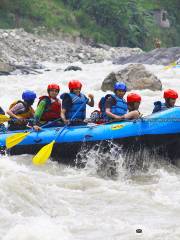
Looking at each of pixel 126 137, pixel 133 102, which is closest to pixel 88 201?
pixel 126 137

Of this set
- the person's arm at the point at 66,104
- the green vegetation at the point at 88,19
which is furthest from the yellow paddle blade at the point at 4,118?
the green vegetation at the point at 88,19

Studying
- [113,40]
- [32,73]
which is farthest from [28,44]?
[113,40]

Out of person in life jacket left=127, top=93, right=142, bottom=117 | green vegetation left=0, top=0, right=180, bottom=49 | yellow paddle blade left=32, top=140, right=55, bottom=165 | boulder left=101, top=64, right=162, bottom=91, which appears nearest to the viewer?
yellow paddle blade left=32, top=140, right=55, bottom=165

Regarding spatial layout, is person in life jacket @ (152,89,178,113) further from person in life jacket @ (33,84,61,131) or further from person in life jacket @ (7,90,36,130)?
person in life jacket @ (7,90,36,130)

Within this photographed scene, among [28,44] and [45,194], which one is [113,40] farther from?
[45,194]

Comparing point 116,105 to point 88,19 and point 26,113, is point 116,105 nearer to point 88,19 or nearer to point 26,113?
point 26,113

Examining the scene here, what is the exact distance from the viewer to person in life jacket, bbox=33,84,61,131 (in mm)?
8070

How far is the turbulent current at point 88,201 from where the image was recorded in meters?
5.09

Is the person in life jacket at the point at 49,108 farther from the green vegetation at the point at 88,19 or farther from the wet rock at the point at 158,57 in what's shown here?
the green vegetation at the point at 88,19

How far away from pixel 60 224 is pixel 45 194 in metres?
0.78

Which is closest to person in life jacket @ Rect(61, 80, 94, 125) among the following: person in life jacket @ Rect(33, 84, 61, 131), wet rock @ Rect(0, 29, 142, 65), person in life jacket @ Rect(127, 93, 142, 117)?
person in life jacket @ Rect(33, 84, 61, 131)

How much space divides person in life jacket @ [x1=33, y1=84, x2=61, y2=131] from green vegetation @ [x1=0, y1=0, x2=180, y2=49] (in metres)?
32.1

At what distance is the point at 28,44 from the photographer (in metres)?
33.9

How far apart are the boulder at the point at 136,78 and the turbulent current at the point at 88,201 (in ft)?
26.1
